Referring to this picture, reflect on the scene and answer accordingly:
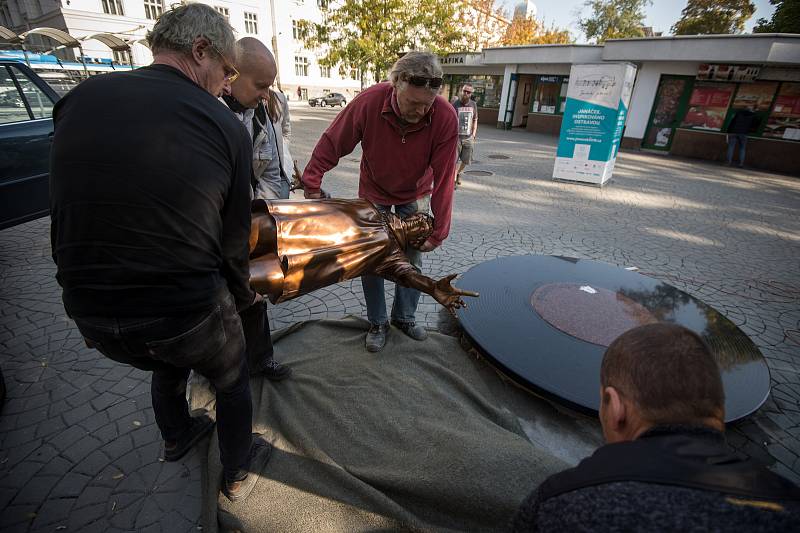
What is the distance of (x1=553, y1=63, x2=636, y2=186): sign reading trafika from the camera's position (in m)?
8.12

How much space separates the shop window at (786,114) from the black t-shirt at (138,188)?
17.3 metres

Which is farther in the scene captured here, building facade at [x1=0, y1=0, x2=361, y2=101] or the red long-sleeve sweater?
building facade at [x1=0, y1=0, x2=361, y2=101]

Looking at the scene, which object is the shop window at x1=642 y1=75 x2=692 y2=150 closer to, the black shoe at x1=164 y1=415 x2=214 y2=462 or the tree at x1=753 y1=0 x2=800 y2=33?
the tree at x1=753 y1=0 x2=800 y2=33

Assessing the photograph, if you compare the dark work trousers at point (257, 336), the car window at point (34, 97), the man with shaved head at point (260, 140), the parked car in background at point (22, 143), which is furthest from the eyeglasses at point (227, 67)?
the car window at point (34, 97)

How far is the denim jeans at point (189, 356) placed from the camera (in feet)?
4.62

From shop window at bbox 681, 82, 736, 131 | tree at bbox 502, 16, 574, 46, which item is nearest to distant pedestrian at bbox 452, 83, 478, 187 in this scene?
shop window at bbox 681, 82, 736, 131

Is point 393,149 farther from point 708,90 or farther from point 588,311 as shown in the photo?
point 708,90

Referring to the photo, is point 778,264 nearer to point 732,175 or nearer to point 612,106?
point 612,106

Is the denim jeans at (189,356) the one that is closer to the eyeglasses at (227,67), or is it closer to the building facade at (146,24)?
the eyeglasses at (227,67)

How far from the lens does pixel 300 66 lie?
132 ft

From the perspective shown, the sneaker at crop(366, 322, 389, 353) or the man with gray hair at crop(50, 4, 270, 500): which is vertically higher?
the man with gray hair at crop(50, 4, 270, 500)

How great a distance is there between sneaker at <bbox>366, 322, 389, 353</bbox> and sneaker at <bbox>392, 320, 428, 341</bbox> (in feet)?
0.46

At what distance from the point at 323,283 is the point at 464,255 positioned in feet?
10.2

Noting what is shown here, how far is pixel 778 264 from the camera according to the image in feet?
17.1
